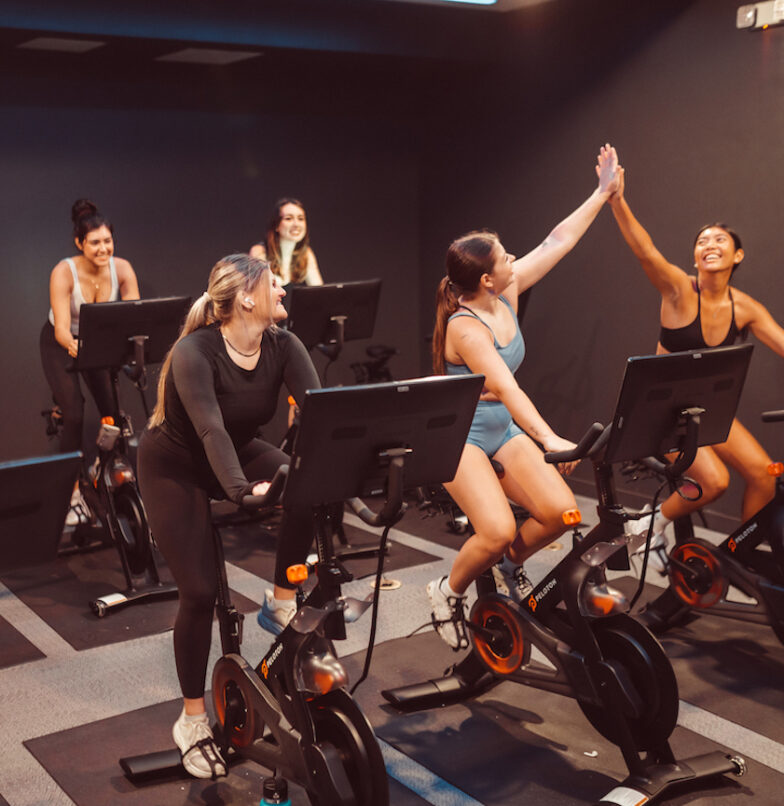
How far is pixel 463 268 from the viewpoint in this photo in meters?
3.18

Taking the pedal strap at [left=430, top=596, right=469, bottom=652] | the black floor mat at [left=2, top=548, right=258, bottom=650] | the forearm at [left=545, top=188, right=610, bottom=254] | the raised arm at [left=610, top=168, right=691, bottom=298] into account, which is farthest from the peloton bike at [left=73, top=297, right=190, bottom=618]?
the raised arm at [left=610, top=168, right=691, bottom=298]

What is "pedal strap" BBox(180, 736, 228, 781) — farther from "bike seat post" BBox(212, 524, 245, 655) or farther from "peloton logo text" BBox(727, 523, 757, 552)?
"peloton logo text" BBox(727, 523, 757, 552)

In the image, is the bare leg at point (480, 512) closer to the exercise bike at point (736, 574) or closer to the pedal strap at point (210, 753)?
the pedal strap at point (210, 753)

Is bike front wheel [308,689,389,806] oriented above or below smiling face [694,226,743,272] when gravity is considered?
below

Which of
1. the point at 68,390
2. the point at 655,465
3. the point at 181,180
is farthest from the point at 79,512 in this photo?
the point at 655,465

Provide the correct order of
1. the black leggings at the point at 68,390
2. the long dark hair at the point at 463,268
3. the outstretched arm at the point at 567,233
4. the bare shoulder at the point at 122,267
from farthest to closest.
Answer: the bare shoulder at the point at 122,267
the black leggings at the point at 68,390
the outstretched arm at the point at 567,233
the long dark hair at the point at 463,268

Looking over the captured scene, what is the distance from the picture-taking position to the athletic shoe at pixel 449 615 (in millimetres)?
3221

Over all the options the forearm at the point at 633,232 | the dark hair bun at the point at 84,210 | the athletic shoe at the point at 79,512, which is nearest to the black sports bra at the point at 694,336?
the forearm at the point at 633,232

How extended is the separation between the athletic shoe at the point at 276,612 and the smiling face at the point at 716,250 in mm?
2308

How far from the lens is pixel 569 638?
2875 millimetres

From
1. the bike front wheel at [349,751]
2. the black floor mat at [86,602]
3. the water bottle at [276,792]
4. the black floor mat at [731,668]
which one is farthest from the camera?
the black floor mat at [86,602]

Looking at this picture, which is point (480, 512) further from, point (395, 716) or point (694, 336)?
point (694, 336)

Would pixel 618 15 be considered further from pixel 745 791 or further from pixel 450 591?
pixel 745 791

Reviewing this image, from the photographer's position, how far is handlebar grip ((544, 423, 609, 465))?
8.41 ft
